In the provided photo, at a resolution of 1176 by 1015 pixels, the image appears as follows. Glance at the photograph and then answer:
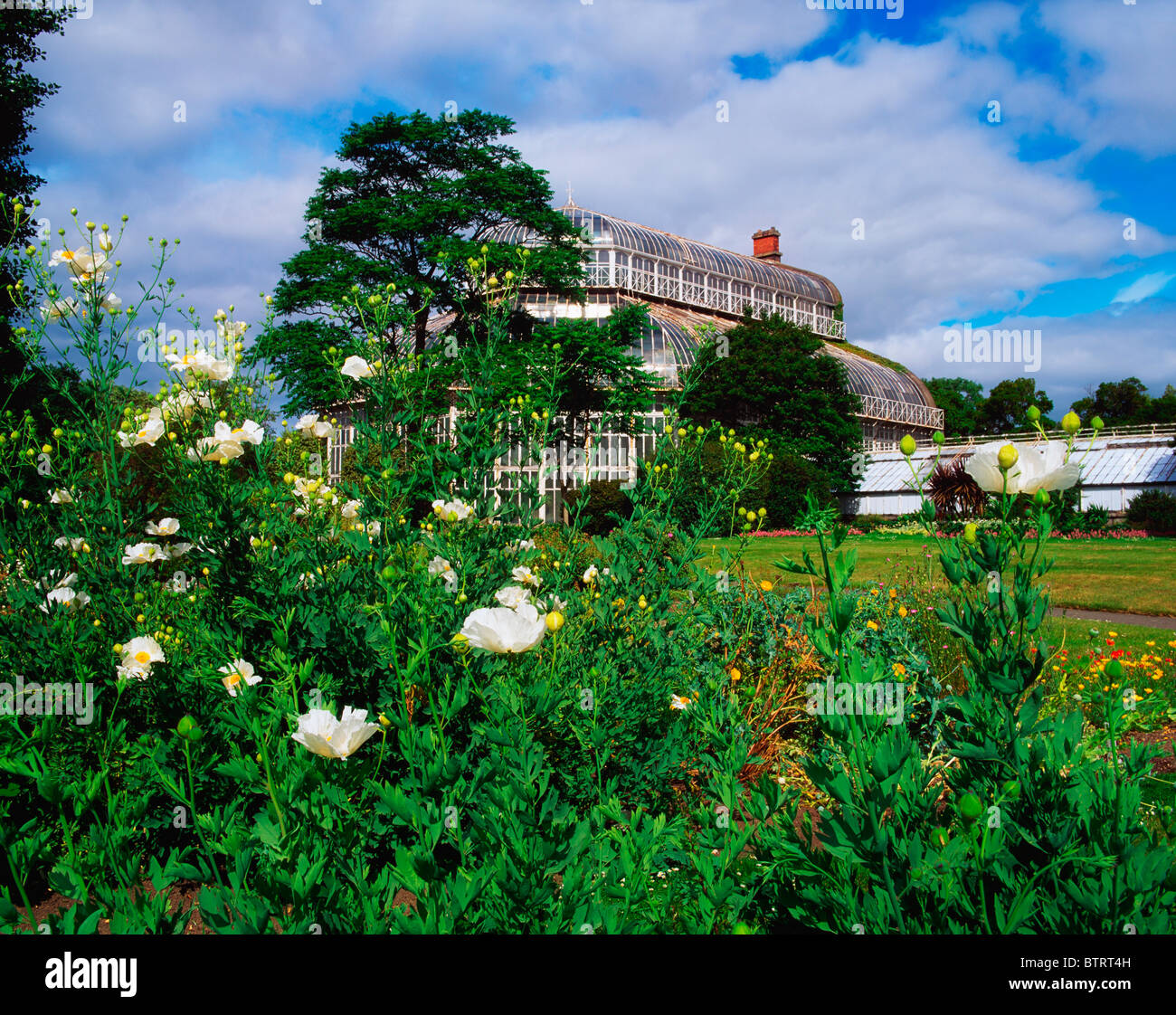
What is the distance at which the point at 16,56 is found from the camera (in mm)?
13578

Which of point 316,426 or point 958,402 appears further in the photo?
point 958,402

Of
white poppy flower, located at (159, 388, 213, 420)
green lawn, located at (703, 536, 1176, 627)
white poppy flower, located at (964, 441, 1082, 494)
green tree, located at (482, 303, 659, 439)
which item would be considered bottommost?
green lawn, located at (703, 536, 1176, 627)

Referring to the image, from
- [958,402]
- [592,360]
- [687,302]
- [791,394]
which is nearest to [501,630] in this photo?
[592,360]

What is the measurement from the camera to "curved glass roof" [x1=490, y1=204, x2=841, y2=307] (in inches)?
1293

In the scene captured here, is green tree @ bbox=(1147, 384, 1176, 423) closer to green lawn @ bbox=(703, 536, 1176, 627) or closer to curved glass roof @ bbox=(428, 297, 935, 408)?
curved glass roof @ bbox=(428, 297, 935, 408)

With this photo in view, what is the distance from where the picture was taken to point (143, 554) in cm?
297

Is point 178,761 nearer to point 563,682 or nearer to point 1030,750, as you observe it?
point 563,682

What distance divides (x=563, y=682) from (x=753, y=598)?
2097 mm

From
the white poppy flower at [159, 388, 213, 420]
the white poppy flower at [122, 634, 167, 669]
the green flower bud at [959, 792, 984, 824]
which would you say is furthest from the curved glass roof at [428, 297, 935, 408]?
the green flower bud at [959, 792, 984, 824]

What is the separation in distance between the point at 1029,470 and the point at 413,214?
62.1 ft

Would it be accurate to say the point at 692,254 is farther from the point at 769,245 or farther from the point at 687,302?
the point at 769,245

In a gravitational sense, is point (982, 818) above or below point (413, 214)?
below

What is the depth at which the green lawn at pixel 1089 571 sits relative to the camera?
8.38m

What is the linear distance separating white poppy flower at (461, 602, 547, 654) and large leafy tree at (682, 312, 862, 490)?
2626cm
